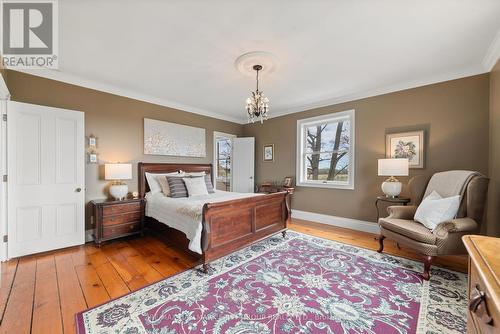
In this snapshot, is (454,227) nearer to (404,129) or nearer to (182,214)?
(404,129)

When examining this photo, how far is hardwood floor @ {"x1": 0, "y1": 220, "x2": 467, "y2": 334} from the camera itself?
1.66 m

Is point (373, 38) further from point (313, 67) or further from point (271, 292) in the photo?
point (271, 292)

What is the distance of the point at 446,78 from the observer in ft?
10.1

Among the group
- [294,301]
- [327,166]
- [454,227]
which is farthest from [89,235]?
[454,227]

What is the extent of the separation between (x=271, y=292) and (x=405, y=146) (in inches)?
124

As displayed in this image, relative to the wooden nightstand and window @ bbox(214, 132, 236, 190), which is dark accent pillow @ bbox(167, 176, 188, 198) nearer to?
the wooden nightstand

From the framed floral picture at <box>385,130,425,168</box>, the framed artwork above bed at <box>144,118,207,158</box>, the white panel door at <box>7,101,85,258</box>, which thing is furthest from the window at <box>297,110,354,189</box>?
the white panel door at <box>7,101,85,258</box>

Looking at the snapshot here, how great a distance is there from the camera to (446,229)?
2180mm

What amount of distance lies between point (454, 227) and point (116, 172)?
4.44m

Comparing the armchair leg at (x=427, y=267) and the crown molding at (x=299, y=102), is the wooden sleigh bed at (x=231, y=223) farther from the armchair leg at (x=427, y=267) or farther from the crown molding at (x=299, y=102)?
the armchair leg at (x=427, y=267)

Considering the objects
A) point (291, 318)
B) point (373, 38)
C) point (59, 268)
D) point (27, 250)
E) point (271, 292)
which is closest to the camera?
point (291, 318)

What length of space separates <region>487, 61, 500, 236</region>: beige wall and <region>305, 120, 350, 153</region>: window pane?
188cm

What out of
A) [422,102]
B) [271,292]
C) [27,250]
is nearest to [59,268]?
[27,250]

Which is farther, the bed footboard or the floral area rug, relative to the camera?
the bed footboard
